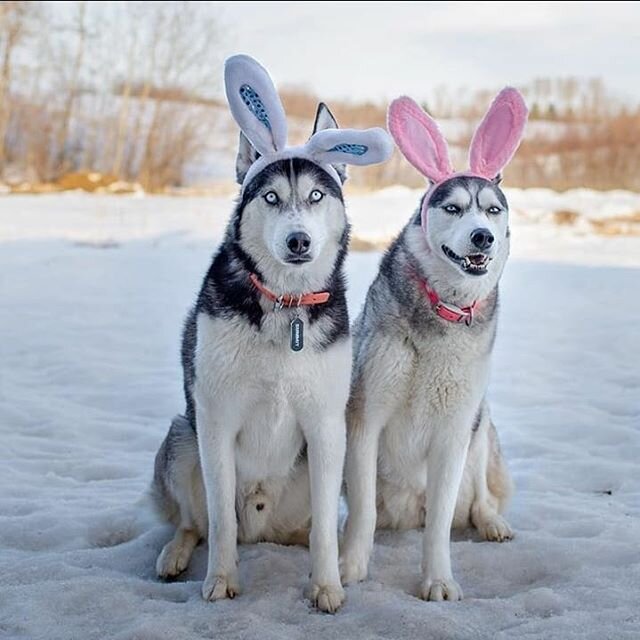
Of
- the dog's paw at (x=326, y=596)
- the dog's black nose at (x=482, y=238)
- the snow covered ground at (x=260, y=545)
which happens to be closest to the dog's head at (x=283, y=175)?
the dog's black nose at (x=482, y=238)

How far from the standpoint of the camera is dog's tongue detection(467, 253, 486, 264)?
8.43 feet

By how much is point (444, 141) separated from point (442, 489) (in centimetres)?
109

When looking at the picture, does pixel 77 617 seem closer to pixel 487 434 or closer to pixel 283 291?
pixel 283 291

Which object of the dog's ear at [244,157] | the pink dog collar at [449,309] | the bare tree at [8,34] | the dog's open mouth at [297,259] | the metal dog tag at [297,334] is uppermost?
the bare tree at [8,34]

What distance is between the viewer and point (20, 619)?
7.52 feet

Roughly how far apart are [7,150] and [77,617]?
2129 centimetres

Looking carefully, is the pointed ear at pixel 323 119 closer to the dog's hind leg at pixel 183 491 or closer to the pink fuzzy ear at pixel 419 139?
the pink fuzzy ear at pixel 419 139

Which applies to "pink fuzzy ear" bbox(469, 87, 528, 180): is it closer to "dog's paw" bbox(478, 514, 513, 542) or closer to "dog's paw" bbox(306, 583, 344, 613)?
"dog's paw" bbox(478, 514, 513, 542)

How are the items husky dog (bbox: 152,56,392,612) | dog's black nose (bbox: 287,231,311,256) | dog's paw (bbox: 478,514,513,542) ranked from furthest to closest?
dog's paw (bbox: 478,514,513,542) < husky dog (bbox: 152,56,392,612) < dog's black nose (bbox: 287,231,311,256)

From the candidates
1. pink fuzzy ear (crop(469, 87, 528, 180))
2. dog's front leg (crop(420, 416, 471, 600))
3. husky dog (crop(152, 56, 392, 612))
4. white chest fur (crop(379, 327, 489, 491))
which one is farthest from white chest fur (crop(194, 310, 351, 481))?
pink fuzzy ear (crop(469, 87, 528, 180))

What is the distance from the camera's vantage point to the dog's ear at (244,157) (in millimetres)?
2666

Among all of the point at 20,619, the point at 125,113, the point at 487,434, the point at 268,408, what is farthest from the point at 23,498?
the point at 125,113

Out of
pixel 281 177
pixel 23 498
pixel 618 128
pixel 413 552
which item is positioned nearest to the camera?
pixel 281 177

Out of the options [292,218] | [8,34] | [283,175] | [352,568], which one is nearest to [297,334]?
[292,218]
